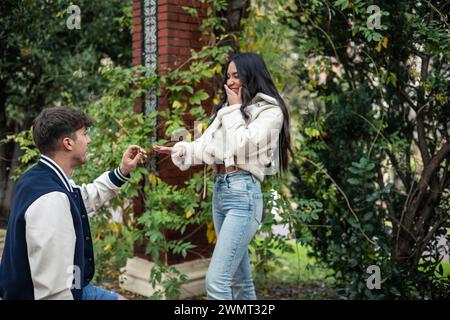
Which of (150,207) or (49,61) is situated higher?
(49,61)

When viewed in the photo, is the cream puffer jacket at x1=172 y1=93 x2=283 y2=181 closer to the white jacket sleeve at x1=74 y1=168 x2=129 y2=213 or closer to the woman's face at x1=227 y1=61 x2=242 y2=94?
the woman's face at x1=227 y1=61 x2=242 y2=94

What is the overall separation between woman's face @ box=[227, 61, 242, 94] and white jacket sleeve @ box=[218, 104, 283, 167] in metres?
0.14

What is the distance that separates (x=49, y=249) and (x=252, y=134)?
1346mm

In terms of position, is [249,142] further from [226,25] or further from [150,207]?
[226,25]

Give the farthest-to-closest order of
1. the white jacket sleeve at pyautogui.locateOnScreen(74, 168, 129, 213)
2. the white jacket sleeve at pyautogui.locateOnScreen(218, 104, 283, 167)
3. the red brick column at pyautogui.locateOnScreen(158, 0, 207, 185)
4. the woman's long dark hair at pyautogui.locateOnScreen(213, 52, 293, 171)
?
1. the red brick column at pyautogui.locateOnScreen(158, 0, 207, 185)
2. the woman's long dark hair at pyautogui.locateOnScreen(213, 52, 293, 171)
3. the white jacket sleeve at pyautogui.locateOnScreen(218, 104, 283, 167)
4. the white jacket sleeve at pyautogui.locateOnScreen(74, 168, 129, 213)

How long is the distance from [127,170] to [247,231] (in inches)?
31.5

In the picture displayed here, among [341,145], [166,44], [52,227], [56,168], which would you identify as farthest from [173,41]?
[52,227]

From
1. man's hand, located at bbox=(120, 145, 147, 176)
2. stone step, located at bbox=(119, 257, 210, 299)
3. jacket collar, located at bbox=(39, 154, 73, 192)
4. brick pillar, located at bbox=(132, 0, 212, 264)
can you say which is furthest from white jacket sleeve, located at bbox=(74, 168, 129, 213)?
stone step, located at bbox=(119, 257, 210, 299)

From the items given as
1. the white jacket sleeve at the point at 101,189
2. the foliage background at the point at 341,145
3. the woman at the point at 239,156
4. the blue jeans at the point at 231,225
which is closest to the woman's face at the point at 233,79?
the woman at the point at 239,156

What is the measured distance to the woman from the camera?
115 inches

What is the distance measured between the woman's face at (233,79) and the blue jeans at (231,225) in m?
0.55

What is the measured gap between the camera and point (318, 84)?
485 centimetres

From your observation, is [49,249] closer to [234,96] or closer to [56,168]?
[56,168]

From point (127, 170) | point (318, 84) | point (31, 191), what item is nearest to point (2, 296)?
point (31, 191)
